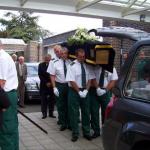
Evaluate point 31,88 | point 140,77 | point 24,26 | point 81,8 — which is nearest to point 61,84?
point 81,8

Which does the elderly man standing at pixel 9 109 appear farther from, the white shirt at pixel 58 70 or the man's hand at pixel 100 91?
the white shirt at pixel 58 70

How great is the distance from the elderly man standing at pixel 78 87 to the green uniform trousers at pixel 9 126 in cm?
202

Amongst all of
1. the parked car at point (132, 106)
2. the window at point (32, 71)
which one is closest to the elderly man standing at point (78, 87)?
the parked car at point (132, 106)

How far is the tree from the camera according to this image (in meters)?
55.7

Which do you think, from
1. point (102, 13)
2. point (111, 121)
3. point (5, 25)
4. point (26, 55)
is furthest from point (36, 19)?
point (111, 121)

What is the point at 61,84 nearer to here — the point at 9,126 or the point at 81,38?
the point at 81,38

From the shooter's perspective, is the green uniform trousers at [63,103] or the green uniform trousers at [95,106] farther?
the green uniform trousers at [63,103]

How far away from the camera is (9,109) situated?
575cm

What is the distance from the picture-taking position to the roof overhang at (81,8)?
39.1 ft

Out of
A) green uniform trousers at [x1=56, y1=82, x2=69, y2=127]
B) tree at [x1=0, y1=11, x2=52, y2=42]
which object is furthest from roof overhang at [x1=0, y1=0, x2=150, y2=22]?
tree at [x1=0, y1=11, x2=52, y2=42]

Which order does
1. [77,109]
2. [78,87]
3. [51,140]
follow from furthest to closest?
1. [51,140]
2. [77,109]
3. [78,87]

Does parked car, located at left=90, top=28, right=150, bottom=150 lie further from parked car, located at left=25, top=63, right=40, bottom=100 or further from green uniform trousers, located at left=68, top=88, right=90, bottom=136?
parked car, located at left=25, top=63, right=40, bottom=100

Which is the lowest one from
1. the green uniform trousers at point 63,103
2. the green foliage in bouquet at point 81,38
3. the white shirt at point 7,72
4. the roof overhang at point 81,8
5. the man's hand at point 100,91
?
the green uniform trousers at point 63,103

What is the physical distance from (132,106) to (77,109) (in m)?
3.80
